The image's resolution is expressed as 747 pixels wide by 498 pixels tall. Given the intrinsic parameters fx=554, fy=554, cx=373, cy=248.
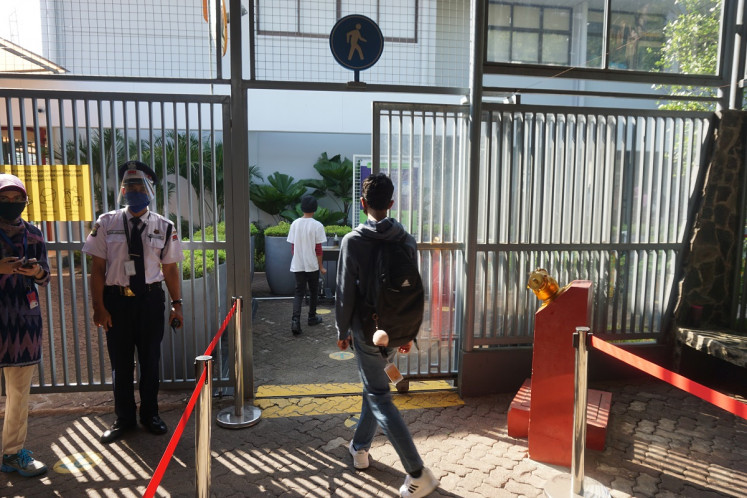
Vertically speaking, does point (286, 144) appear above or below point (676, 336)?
above

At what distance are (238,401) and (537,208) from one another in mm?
3213

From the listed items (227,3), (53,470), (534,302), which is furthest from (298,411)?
(227,3)

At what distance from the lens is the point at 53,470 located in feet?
12.3

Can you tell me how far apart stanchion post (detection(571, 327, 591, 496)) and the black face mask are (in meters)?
3.61

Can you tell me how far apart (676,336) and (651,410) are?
101cm

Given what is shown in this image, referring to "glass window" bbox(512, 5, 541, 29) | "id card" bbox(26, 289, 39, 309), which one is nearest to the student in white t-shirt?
"glass window" bbox(512, 5, 541, 29)

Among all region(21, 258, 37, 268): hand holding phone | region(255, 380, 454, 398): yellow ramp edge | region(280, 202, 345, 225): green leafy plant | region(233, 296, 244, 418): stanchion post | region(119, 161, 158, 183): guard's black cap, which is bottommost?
region(255, 380, 454, 398): yellow ramp edge

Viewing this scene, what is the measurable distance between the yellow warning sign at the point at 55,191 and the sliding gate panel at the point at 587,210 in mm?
3456

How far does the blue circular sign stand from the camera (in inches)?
187

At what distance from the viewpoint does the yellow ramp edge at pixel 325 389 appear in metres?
5.24

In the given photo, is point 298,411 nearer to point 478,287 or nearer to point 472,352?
point 472,352

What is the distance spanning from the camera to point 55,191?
456 cm

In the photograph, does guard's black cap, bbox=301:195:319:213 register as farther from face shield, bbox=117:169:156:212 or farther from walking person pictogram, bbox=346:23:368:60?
face shield, bbox=117:169:156:212

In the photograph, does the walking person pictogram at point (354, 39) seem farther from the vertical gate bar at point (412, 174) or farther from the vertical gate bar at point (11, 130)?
the vertical gate bar at point (11, 130)
